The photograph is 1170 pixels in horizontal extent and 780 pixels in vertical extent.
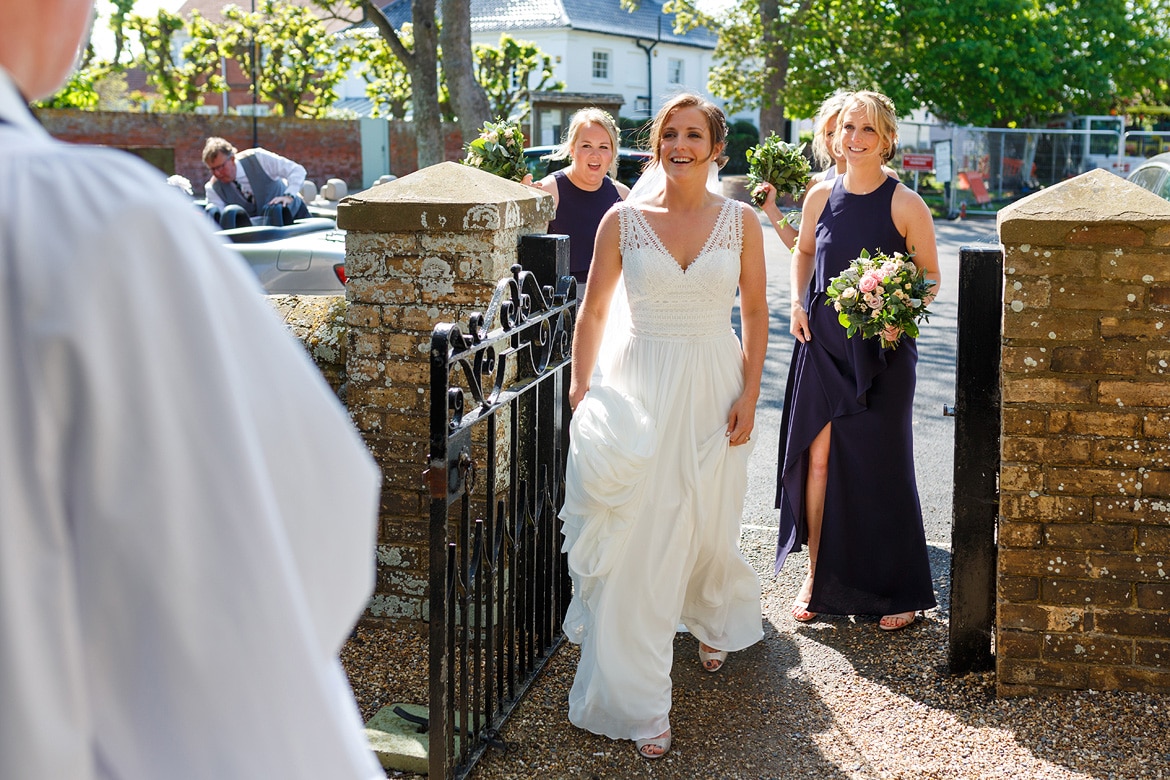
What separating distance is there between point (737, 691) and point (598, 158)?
3.08 meters

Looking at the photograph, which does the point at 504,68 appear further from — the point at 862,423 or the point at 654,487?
the point at 654,487

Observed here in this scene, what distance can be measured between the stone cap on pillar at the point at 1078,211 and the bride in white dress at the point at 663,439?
2.74 feet

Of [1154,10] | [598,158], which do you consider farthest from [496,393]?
[1154,10]

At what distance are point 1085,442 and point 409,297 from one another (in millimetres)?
2330

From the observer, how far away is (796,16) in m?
28.6

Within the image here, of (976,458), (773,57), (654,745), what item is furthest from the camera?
(773,57)

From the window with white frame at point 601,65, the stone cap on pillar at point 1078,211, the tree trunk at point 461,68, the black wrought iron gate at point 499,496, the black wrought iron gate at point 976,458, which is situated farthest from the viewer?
the window with white frame at point 601,65

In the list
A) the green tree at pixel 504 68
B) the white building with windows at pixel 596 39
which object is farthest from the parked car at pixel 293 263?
the white building with windows at pixel 596 39

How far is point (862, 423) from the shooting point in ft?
15.4

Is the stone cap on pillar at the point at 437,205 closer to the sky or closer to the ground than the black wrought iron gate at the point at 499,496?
closer to the sky

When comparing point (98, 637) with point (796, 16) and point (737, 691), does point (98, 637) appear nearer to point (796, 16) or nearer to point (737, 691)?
point (737, 691)

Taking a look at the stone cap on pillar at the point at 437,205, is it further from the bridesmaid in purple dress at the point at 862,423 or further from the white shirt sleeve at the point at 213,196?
the white shirt sleeve at the point at 213,196

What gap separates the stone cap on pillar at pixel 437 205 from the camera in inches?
159

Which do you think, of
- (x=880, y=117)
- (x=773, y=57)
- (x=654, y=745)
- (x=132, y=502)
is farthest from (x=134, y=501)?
(x=773, y=57)
